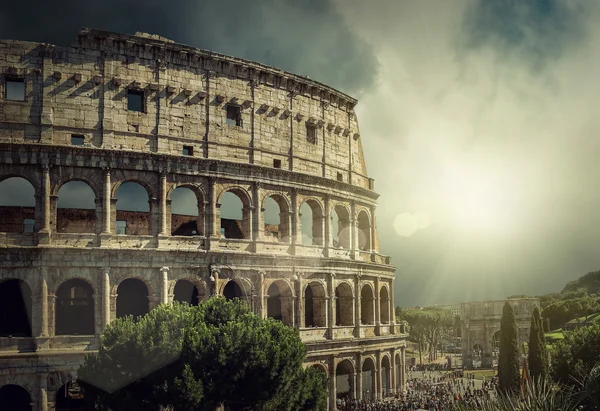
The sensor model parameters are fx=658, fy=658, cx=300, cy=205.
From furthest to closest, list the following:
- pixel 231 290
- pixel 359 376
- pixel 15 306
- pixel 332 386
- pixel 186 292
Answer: pixel 359 376 < pixel 332 386 < pixel 231 290 < pixel 186 292 < pixel 15 306

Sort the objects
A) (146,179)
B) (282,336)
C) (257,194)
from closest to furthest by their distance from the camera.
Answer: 1. (282,336)
2. (146,179)
3. (257,194)

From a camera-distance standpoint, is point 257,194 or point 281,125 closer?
point 257,194

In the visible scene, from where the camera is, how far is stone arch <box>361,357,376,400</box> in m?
38.2

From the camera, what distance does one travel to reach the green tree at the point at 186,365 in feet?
78.4

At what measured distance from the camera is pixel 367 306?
134ft

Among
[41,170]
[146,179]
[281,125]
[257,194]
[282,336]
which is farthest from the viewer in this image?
[281,125]

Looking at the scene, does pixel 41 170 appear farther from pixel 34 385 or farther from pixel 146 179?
pixel 34 385

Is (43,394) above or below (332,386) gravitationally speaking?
above

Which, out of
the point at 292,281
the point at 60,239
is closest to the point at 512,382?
the point at 292,281

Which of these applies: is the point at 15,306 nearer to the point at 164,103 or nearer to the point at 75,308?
the point at 75,308

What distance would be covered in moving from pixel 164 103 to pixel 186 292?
9.43m

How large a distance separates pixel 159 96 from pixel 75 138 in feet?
14.9

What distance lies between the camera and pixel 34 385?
27547 mm

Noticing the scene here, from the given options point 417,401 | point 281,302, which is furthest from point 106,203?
point 417,401
